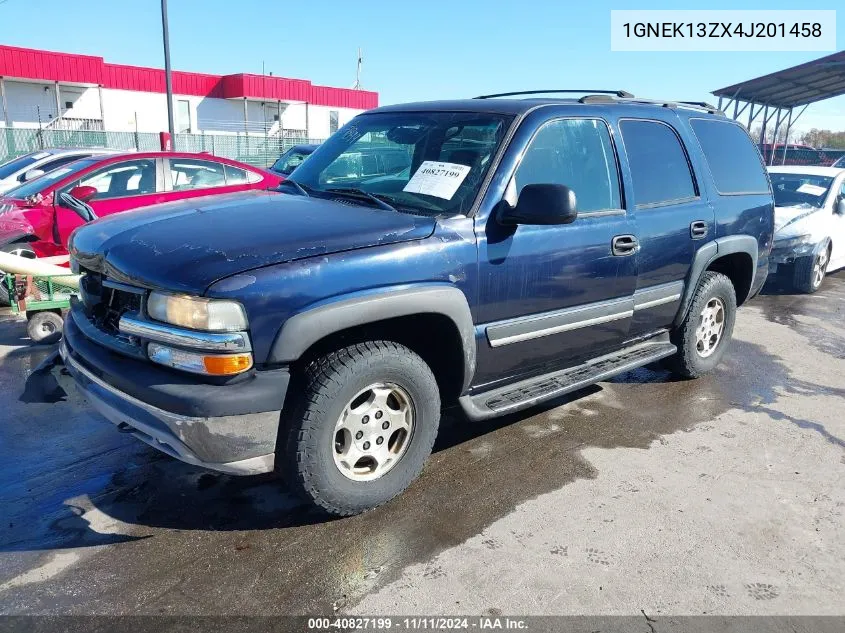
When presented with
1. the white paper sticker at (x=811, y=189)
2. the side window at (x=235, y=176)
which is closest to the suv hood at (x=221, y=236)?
the side window at (x=235, y=176)

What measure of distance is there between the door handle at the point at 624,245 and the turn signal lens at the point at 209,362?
2226mm

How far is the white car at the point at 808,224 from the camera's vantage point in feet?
27.4

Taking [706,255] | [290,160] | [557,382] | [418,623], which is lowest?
[418,623]

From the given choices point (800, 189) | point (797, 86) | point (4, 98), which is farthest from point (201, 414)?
point (4, 98)

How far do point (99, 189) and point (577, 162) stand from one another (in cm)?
556

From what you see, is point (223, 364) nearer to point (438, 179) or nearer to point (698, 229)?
point (438, 179)

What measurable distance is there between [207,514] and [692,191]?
11.9 ft

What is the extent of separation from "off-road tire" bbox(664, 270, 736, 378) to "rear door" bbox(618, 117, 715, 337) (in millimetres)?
300

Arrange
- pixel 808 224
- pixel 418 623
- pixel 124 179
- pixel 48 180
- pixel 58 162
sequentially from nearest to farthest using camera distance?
1. pixel 418 623
2. pixel 48 180
3. pixel 124 179
4. pixel 808 224
5. pixel 58 162

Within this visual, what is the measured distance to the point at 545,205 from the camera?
3166 millimetres

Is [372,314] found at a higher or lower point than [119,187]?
lower

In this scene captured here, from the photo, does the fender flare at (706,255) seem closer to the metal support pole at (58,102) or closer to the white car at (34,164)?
the white car at (34,164)

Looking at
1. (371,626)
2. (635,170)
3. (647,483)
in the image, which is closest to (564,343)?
(647,483)

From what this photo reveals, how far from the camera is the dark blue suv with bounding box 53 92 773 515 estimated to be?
2.67 metres
